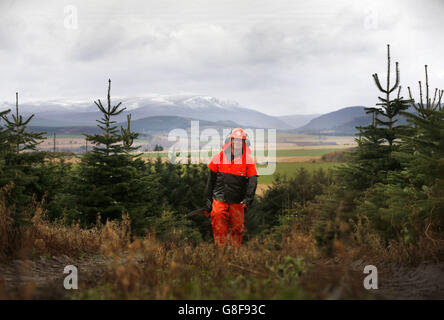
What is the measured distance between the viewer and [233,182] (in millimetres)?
7816

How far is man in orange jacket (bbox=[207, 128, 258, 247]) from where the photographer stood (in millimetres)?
7832

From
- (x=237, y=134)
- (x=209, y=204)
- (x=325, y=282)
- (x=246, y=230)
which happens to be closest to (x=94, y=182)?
(x=209, y=204)

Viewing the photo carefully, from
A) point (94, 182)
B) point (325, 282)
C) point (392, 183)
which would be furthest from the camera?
point (94, 182)

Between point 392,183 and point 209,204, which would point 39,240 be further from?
point 392,183

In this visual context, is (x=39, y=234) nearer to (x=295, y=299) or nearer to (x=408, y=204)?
(x=295, y=299)

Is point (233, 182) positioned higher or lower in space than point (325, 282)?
higher

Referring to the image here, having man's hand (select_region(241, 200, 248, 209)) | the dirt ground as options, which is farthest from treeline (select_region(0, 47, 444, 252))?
man's hand (select_region(241, 200, 248, 209))

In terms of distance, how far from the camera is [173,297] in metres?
3.91

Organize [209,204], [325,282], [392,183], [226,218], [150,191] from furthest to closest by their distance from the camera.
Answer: [150,191], [392,183], [209,204], [226,218], [325,282]

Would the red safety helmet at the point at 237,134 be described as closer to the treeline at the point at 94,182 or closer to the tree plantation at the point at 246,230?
the tree plantation at the point at 246,230

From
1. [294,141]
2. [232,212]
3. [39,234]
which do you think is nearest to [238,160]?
[232,212]

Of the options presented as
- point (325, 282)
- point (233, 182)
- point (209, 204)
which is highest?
point (233, 182)

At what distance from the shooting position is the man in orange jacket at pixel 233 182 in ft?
25.7

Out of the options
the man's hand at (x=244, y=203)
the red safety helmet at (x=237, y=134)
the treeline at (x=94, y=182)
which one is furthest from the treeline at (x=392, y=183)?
the treeline at (x=94, y=182)
